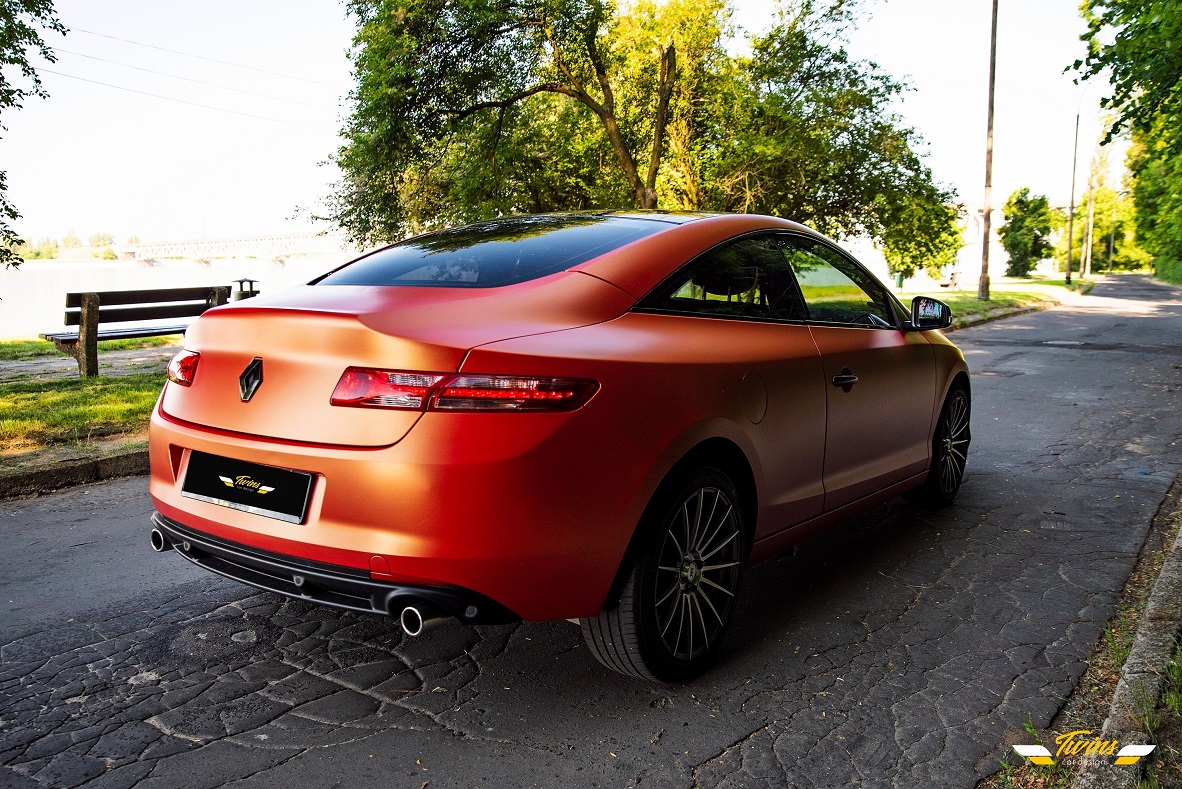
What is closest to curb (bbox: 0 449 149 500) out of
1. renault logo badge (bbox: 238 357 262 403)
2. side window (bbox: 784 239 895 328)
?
renault logo badge (bbox: 238 357 262 403)

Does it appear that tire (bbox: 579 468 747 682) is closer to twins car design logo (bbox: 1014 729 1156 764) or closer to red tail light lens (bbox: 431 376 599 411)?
red tail light lens (bbox: 431 376 599 411)

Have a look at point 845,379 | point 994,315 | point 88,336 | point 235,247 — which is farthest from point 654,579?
point 235,247

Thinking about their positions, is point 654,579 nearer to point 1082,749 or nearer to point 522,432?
point 522,432

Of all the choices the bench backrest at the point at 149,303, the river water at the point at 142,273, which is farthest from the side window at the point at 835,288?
the river water at the point at 142,273

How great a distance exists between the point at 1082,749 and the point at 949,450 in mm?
2899

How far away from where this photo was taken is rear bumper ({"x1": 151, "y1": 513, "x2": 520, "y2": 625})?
269cm

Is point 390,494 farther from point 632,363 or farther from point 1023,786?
point 1023,786

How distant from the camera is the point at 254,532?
2.91 meters

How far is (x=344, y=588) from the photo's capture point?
2.76m

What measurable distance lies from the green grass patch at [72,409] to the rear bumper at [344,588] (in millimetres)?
4442

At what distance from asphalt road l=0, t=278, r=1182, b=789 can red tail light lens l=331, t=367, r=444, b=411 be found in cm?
104

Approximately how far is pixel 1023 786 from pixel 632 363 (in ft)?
5.41

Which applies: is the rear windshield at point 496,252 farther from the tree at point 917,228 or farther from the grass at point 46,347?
the tree at point 917,228

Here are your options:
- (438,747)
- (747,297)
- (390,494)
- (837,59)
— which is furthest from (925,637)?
(837,59)
